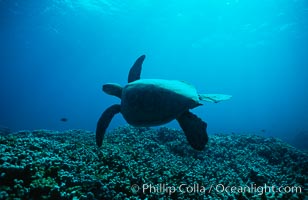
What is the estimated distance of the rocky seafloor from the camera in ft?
10.3

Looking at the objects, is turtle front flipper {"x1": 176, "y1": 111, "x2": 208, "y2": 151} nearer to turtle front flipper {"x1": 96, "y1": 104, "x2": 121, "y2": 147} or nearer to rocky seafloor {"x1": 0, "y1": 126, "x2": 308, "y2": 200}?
rocky seafloor {"x1": 0, "y1": 126, "x2": 308, "y2": 200}

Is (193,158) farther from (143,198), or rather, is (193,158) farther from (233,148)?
(143,198)

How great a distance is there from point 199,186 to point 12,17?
39703mm

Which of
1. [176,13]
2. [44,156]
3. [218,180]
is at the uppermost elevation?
[176,13]

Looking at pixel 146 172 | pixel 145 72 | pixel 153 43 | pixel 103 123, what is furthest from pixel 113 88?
pixel 145 72

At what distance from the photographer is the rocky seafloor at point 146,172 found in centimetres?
312

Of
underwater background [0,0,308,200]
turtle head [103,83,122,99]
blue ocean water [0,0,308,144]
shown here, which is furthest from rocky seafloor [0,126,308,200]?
blue ocean water [0,0,308,144]

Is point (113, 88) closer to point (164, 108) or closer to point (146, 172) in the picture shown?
point (164, 108)

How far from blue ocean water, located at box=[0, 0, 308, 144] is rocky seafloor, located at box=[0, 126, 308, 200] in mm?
14074

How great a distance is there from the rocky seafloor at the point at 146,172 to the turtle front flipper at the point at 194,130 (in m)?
0.78

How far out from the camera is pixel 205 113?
163m

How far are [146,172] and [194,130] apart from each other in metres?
1.42

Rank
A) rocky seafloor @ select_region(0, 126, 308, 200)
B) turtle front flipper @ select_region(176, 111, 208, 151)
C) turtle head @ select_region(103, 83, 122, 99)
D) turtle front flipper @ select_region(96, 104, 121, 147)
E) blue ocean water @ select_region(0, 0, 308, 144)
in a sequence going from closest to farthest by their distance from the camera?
rocky seafloor @ select_region(0, 126, 308, 200) → turtle front flipper @ select_region(176, 111, 208, 151) → turtle front flipper @ select_region(96, 104, 121, 147) → turtle head @ select_region(103, 83, 122, 99) → blue ocean water @ select_region(0, 0, 308, 144)

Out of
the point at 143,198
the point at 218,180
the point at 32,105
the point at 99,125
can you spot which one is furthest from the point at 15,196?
the point at 32,105
